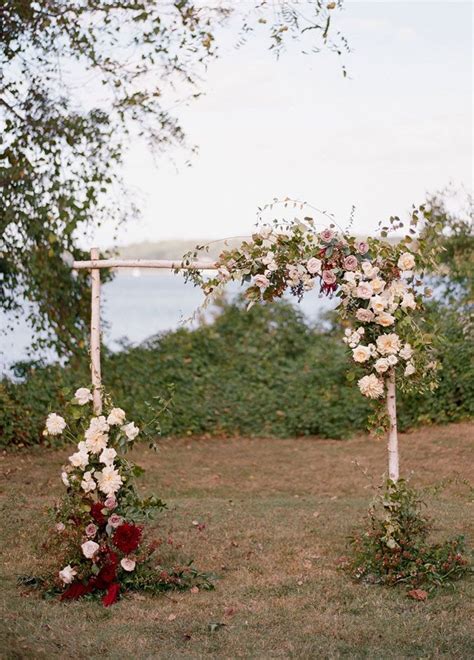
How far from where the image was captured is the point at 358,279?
572cm

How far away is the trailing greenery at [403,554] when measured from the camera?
5734mm

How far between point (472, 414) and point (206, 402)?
3.37m

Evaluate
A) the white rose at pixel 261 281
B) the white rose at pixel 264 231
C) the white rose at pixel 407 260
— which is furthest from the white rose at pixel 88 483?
the white rose at pixel 407 260

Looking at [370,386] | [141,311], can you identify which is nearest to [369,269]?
[370,386]

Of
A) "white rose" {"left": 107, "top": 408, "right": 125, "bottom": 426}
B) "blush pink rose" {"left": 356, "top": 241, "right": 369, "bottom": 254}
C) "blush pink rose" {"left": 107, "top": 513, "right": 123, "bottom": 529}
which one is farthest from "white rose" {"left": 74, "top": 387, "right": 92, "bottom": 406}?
"blush pink rose" {"left": 356, "top": 241, "right": 369, "bottom": 254}

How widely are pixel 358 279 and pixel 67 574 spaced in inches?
98.6

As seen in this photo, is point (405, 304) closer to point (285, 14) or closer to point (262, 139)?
point (285, 14)

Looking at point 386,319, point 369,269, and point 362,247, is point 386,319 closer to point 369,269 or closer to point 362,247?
point 369,269

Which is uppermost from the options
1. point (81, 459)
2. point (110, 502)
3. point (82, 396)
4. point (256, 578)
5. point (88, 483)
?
point (82, 396)

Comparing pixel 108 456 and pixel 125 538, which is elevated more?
pixel 108 456

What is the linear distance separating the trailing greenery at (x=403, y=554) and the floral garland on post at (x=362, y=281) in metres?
0.19

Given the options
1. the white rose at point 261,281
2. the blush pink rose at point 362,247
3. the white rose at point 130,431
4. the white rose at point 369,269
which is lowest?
the white rose at point 130,431

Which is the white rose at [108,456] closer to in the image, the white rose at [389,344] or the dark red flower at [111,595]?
the dark red flower at [111,595]

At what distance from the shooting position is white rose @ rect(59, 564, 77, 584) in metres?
5.54
